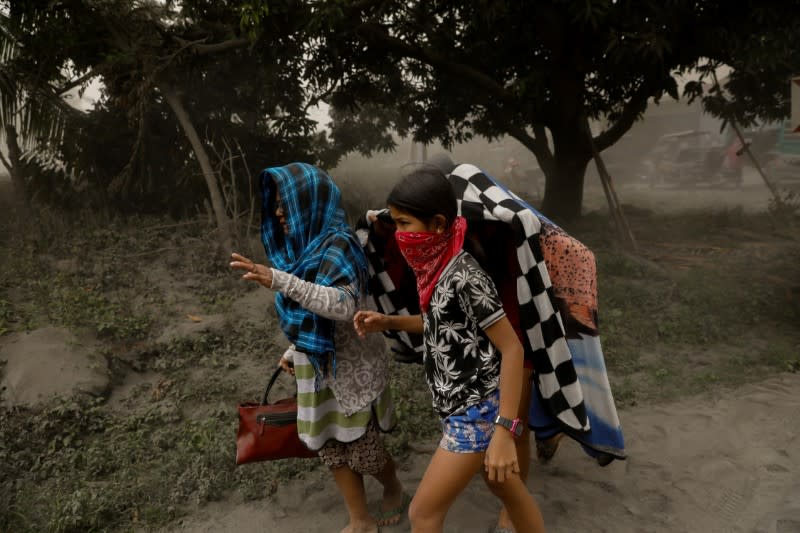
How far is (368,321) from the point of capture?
1.95m

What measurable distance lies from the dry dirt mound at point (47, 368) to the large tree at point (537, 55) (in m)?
3.54

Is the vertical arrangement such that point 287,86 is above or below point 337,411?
above

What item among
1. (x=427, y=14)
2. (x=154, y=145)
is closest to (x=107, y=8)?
(x=154, y=145)

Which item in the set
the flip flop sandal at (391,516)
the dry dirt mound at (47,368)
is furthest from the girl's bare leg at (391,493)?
the dry dirt mound at (47,368)

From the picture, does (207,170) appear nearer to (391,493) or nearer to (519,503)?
(391,493)

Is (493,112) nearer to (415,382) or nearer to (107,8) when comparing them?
(107,8)

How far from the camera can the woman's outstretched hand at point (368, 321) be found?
195 cm

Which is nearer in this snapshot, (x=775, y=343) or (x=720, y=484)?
(x=720, y=484)

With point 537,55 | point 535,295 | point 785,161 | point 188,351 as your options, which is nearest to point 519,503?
point 535,295

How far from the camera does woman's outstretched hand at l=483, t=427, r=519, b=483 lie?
1804 mm

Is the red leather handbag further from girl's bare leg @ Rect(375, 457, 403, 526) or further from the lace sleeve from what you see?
the lace sleeve

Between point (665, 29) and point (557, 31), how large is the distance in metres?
1.64

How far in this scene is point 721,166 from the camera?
18.3 m

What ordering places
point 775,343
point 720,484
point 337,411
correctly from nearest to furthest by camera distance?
point 337,411 < point 720,484 < point 775,343
